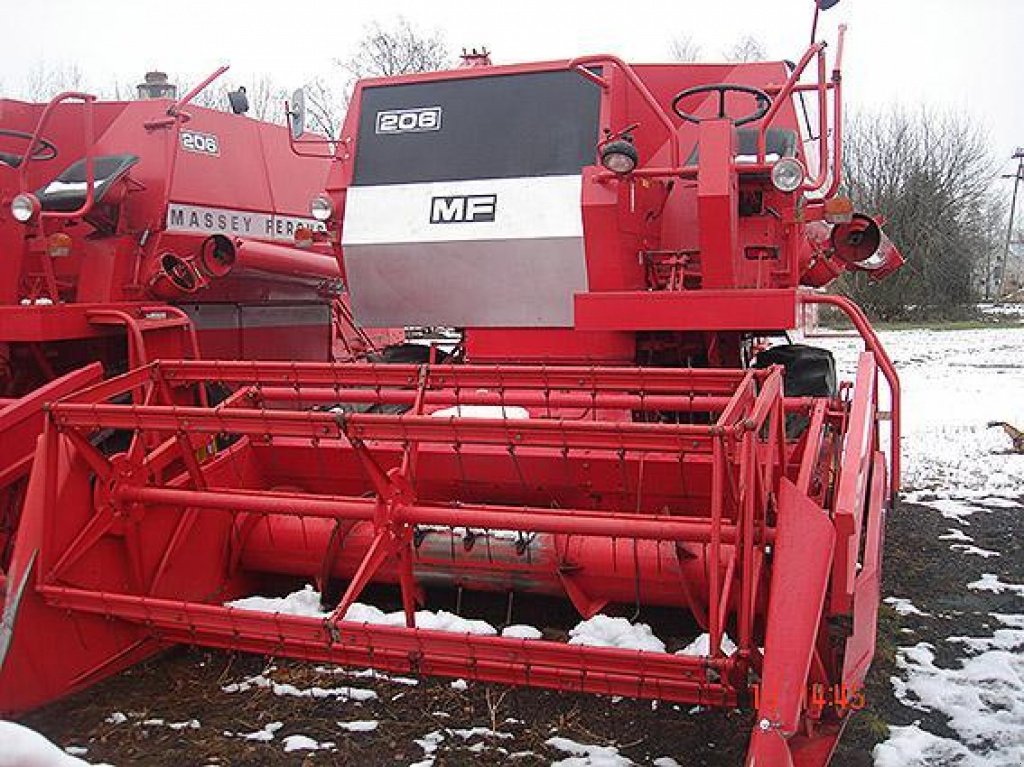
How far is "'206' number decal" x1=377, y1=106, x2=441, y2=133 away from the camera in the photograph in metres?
5.59

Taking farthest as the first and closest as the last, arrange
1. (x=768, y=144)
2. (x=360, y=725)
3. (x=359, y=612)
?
(x=768, y=144), (x=359, y=612), (x=360, y=725)

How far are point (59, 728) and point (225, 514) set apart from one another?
114 cm

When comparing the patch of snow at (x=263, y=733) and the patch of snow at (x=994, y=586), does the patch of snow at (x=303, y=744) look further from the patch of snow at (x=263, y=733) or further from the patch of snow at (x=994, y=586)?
the patch of snow at (x=994, y=586)

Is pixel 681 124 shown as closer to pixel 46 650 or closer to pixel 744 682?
pixel 744 682

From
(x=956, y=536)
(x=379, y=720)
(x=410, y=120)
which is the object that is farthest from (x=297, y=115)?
(x=956, y=536)

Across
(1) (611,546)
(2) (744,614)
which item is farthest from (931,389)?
(2) (744,614)

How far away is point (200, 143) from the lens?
21.8 ft

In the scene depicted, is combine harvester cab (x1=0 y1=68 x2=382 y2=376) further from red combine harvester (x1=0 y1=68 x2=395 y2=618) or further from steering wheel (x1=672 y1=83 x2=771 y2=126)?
steering wheel (x1=672 y1=83 x2=771 y2=126)

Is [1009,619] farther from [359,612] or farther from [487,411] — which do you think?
[359,612]

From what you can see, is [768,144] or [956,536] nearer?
[768,144]

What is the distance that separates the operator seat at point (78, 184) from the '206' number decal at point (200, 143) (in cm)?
41

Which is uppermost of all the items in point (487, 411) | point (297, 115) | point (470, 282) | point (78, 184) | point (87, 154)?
point (297, 115)

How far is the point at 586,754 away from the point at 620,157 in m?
2.62

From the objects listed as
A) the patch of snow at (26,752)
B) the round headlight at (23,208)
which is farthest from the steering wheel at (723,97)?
the patch of snow at (26,752)
